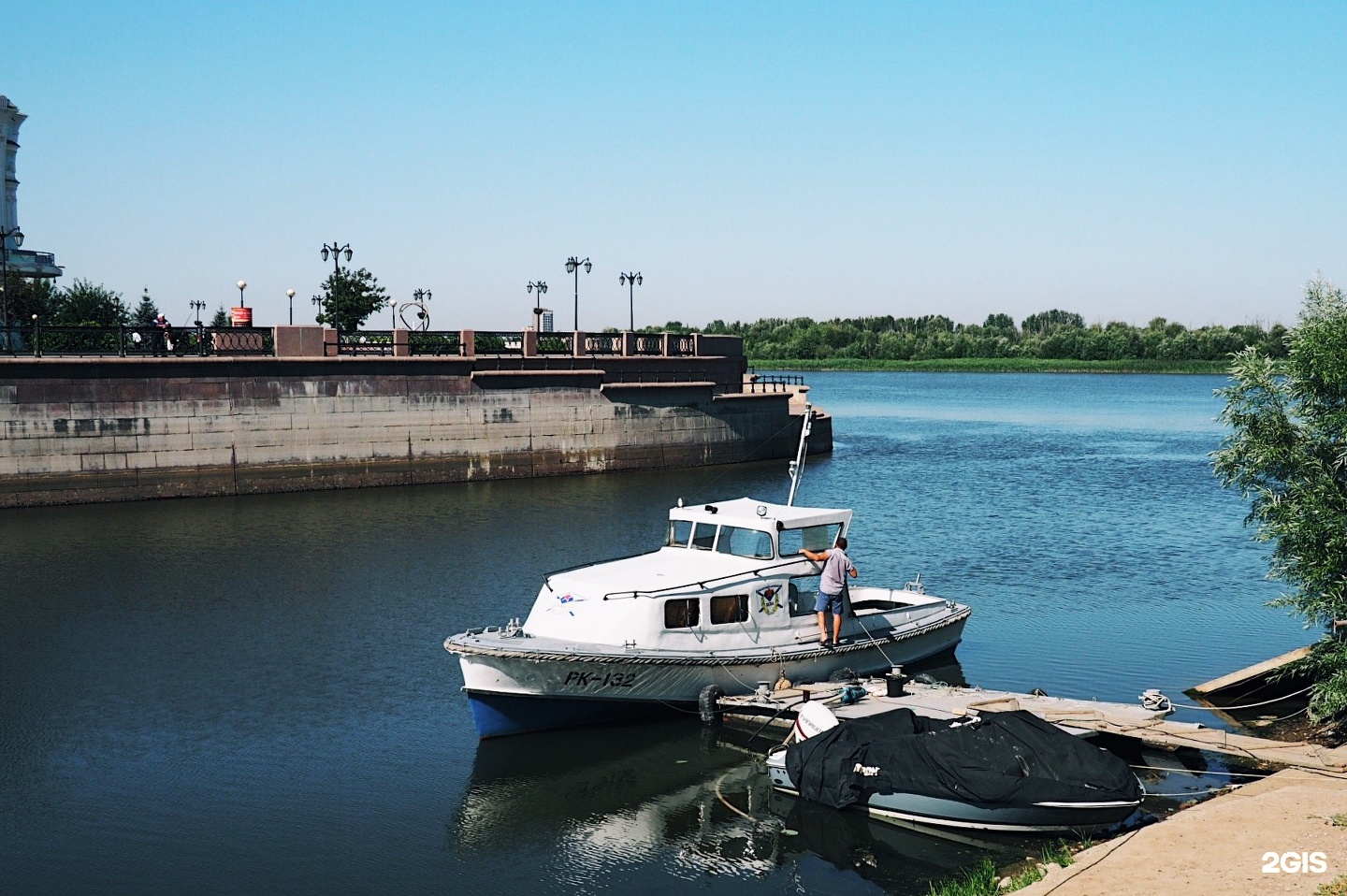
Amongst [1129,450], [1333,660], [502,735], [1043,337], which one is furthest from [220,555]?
[1043,337]

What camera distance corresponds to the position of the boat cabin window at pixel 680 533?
758 inches

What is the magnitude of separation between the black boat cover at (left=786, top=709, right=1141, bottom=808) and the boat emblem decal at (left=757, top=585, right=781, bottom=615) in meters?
3.39

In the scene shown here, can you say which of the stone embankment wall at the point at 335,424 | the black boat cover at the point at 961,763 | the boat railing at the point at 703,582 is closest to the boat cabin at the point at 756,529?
the boat railing at the point at 703,582

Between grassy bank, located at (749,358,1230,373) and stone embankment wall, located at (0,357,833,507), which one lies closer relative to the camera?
stone embankment wall, located at (0,357,833,507)

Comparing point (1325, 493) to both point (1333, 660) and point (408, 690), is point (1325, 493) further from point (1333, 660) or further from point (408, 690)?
point (408, 690)

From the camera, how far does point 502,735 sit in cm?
1669

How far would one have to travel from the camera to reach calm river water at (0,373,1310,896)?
43.9ft

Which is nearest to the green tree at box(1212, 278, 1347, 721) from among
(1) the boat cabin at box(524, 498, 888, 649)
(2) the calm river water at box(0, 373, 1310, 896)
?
(2) the calm river water at box(0, 373, 1310, 896)

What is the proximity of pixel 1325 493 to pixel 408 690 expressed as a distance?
1325 cm

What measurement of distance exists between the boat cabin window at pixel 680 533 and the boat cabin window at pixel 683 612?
2020mm

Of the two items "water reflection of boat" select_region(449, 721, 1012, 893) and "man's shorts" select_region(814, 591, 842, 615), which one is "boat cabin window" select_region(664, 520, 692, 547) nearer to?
"man's shorts" select_region(814, 591, 842, 615)

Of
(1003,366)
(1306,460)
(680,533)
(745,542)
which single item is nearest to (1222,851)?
(1306,460)

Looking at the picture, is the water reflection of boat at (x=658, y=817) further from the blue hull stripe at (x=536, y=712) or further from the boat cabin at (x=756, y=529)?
the boat cabin at (x=756, y=529)

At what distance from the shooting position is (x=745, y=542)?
18.7 m
